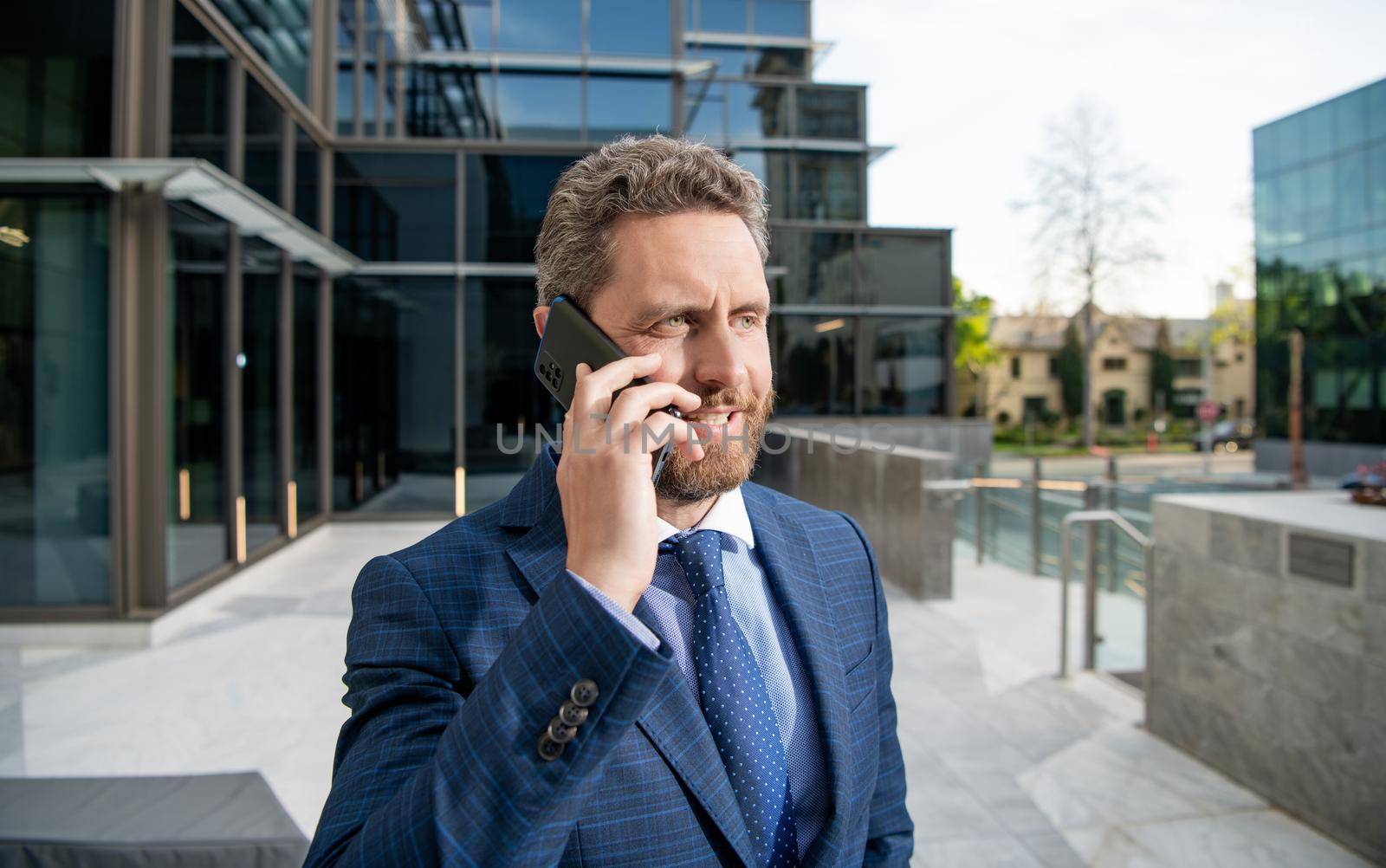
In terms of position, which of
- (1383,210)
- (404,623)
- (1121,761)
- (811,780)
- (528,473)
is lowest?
(1121,761)

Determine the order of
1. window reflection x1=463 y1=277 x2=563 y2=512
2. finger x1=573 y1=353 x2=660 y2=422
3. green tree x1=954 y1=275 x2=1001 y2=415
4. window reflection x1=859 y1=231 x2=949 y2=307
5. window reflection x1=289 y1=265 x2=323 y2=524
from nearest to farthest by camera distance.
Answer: finger x1=573 y1=353 x2=660 y2=422 < window reflection x1=463 y1=277 x2=563 y2=512 < window reflection x1=289 y1=265 x2=323 y2=524 < window reflection x1=859 y1=231 x2=949 y2=307 < green tree x1=954 y1=275 x2=1001 y2=415

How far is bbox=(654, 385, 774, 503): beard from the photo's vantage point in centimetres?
105

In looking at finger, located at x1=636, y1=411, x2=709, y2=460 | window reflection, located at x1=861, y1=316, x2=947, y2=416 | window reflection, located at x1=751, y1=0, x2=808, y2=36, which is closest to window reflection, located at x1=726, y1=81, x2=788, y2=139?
window reflection, located at x1=751, y1=0, x2=808, y2=36

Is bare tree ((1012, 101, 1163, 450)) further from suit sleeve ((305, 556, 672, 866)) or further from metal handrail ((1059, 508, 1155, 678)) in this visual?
suit sleeve ((305, 556, 672, 866))

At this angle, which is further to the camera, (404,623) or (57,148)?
(57,148)

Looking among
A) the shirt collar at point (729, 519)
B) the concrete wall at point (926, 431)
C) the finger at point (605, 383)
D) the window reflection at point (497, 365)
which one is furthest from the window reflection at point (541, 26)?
the finger at point (605, 383)

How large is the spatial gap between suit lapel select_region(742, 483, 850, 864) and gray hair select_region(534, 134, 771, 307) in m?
0.47

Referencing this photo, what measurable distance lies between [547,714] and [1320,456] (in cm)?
2869

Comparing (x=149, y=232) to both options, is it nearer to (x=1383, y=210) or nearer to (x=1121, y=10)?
(x=1121, y=10)

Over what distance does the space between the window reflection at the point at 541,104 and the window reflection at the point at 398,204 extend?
3.93 ft

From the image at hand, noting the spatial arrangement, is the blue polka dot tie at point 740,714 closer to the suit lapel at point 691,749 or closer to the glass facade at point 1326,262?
the suit lapel at point 691,749

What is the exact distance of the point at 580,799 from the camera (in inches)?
30.5

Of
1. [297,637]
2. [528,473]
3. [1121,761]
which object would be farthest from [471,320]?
[528,473]

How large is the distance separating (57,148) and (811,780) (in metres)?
6.25
